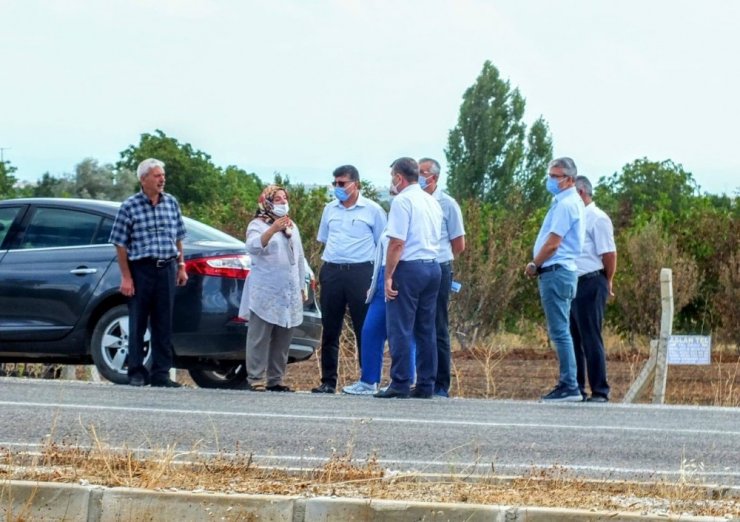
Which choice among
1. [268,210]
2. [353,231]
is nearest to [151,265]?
[268,210]

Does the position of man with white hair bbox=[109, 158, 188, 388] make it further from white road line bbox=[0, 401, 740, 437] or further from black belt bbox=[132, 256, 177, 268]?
white road line bbox=[0, 401, 740, 437]

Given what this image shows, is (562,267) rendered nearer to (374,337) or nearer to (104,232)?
(374,337)

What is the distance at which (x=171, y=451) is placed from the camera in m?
7.43

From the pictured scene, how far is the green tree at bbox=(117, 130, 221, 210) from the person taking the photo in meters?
64.9

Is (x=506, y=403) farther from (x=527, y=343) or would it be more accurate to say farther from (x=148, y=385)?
(x=527, y=343)

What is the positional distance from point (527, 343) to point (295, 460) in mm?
22714

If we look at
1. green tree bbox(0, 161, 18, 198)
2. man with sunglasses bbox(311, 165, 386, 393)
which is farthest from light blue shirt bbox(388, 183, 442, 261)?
green tree bbox(0, 161, 18, 198)

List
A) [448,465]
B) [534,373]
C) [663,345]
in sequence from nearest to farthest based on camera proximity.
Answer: [448,465] < [663,345] < [534,373]

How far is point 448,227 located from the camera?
1309 cm

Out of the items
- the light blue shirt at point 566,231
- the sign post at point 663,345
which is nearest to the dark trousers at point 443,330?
the light blue shirt at point 566,231

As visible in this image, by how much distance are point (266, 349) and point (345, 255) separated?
0.92 metres

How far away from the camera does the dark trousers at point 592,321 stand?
12.8 metres

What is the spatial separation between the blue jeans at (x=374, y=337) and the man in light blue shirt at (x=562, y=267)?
3.50 feet

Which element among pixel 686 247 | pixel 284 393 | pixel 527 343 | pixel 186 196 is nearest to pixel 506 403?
pixel 284 393
